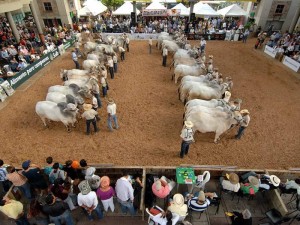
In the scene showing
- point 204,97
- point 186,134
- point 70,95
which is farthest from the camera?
point 204,97

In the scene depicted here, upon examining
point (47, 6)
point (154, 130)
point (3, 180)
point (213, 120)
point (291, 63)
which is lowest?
point (154, 130)

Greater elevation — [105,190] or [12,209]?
[105,190]

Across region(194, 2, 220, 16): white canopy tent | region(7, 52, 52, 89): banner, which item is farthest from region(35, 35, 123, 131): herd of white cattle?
region(194, 2, 220, 16): white canopy tent

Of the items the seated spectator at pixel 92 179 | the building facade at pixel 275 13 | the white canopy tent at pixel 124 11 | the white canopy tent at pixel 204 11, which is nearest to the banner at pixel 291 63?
the building facade at pixel 275 13

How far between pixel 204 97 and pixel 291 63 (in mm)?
9148

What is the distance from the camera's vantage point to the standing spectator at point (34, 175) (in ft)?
19.9

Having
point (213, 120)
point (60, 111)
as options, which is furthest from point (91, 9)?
point (213, 120)

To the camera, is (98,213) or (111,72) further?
(111,72)

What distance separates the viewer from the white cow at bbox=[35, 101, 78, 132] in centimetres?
929

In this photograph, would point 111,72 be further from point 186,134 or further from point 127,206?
point 127,206

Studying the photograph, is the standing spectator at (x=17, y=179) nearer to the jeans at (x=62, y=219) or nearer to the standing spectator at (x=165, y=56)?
the jeans at (x=62, y=219)

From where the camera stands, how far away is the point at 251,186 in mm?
6109

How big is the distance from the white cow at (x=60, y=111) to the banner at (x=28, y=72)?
4.50 meters

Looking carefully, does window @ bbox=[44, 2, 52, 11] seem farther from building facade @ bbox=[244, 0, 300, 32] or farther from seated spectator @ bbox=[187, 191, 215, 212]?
seated spectator @ bbox=[187, 191, 215, 212]
